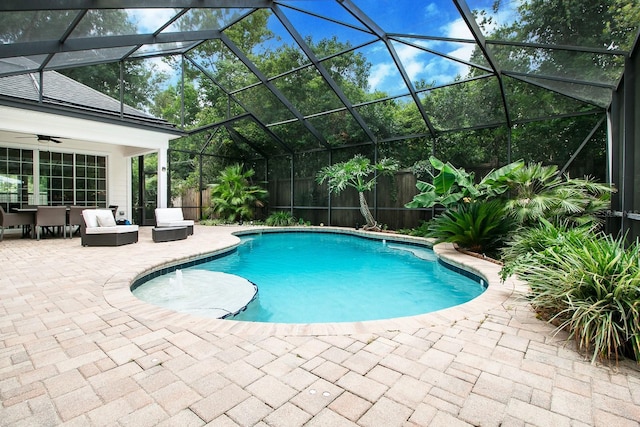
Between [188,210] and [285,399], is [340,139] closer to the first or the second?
[188,210]

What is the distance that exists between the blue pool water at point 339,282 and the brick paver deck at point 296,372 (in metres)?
1.21

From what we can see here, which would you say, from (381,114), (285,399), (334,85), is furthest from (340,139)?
(285,399)

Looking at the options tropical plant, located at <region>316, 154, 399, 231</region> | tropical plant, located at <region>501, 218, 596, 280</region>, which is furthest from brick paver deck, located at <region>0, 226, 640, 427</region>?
tropical plant, located at <region>316, 154, 399, 231</region>

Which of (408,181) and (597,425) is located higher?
(408,181)

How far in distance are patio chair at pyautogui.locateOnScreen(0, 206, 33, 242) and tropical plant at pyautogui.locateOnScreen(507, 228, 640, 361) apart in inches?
464

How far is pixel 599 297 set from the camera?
2514 mm

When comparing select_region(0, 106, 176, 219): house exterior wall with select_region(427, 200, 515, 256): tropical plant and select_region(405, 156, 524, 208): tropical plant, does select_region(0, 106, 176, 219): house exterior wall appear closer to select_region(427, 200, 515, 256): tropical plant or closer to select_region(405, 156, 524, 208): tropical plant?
select_region(405, 156, 524, 208): tropical plant

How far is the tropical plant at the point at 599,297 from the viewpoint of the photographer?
2.30 metres

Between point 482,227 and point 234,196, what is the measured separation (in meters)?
10.8

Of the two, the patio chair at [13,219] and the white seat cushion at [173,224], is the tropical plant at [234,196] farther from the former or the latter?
the patio chair at [13,219]

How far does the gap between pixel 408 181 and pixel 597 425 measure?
10.6 metres

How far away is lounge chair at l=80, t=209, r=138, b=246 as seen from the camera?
7.61 meters

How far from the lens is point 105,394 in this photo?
185cm

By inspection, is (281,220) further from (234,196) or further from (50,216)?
(50,216)
